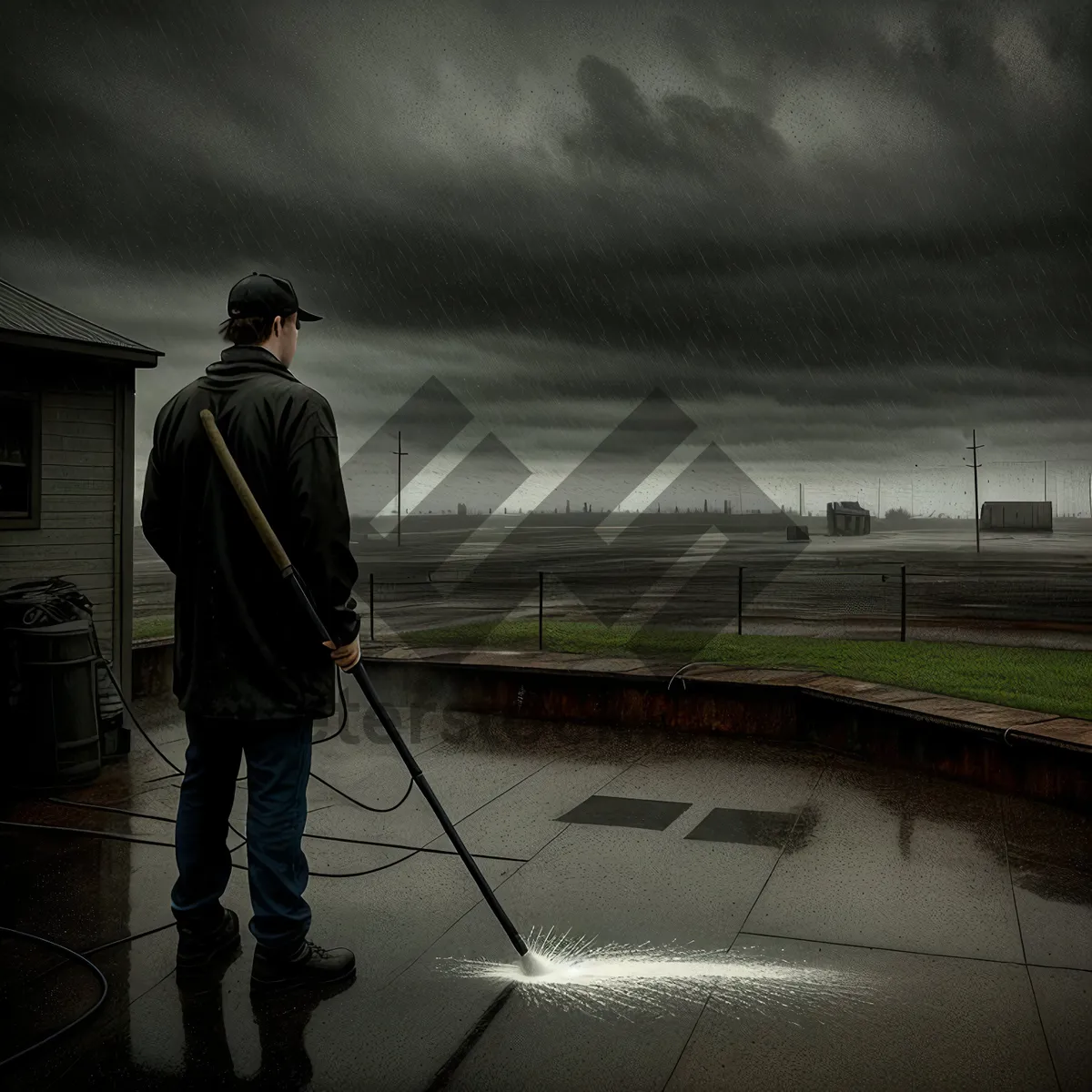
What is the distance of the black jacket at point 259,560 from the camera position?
2.74 meters

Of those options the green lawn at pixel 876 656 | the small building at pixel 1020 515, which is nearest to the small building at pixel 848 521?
the small building at pixel 1020 515

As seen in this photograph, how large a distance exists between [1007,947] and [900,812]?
157 cm

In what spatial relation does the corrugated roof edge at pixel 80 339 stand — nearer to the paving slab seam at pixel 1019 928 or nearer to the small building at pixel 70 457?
the small building at pixel 70 457

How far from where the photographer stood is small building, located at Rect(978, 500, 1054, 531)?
108 metres

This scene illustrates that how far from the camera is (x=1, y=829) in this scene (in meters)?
4.41

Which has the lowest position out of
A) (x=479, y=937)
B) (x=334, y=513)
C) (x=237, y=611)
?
(x=479, y=937)

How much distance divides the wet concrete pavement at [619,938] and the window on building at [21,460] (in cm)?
195

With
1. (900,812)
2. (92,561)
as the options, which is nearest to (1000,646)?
(900,812)

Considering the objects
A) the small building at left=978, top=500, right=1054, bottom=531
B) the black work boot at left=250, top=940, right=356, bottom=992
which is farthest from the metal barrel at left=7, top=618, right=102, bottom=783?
the small building at left=978, top=500, right=1054, bottom=531

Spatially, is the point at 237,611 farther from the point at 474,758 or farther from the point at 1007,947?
the point at 474,758

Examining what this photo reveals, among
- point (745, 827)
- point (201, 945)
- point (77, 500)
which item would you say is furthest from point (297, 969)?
point (77, 500)

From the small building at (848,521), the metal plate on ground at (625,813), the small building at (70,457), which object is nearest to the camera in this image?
the metal plate on ground at (625,813)

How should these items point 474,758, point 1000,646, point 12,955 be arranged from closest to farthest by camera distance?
1. point 12,955
2. point 474,758
3. point 1000,646

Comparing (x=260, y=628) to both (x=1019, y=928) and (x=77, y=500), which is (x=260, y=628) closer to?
(x=1019, y=928)
